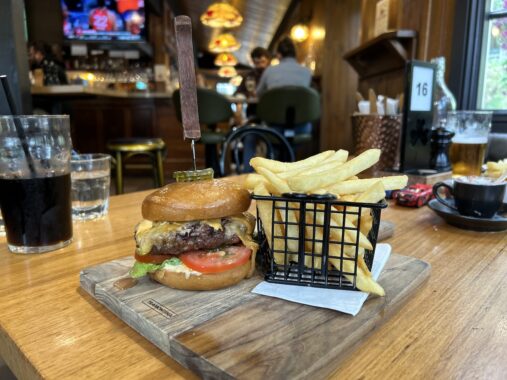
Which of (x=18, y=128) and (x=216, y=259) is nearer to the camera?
(x=216, y=259)

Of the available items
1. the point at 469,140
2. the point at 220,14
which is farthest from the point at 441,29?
the point at 220,14

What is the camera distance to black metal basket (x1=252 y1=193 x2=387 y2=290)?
0.62 metres

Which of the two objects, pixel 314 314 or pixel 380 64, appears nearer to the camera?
pixel 314 314

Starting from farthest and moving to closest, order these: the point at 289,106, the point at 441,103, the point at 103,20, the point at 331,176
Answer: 1. the point at 103,20
2. the point at 289,106
3. the point at 441,103
4. the point at 331,176

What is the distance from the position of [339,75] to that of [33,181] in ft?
17.3

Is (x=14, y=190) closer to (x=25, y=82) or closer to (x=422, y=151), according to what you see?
(x=25, y=82)

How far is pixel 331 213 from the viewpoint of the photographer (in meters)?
0.64

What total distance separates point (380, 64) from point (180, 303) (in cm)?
379

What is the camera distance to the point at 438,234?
3.39 ft

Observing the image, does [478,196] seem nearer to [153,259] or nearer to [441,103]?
[153,259]

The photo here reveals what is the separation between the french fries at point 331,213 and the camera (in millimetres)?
614

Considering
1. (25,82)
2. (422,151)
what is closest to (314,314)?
(422,151)

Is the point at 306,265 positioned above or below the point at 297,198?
below

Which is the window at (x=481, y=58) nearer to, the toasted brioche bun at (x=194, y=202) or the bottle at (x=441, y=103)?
the bottle at (x=441, y=103)
